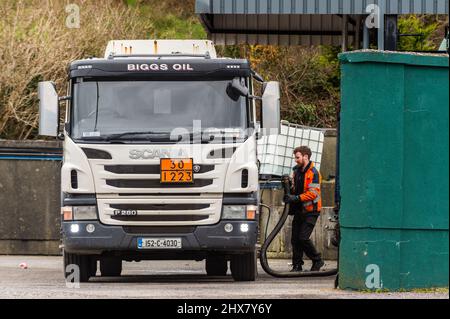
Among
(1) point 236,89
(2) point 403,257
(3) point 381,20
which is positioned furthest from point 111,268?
(2) point 403,257

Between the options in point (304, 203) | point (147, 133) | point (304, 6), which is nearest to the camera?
point (147, 133)

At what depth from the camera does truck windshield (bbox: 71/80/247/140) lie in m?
15.4

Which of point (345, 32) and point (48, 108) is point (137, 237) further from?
point (345, 32)

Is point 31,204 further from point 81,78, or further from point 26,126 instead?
point 81,78

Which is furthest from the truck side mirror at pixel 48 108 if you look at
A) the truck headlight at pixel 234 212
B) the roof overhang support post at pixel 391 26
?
the roof overhang support post at pixel 391 26

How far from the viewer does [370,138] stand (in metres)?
12.9

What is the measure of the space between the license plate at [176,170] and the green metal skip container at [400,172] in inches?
115

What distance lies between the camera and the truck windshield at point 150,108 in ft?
50.5

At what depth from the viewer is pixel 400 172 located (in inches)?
504

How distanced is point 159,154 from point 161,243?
1.11m

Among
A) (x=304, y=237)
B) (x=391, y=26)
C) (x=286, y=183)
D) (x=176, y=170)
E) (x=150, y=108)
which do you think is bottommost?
(x=304, y=237)

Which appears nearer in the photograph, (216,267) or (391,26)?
(216,267)

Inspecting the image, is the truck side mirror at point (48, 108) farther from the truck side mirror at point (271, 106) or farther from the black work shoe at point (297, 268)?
the black work shoe at point (297, 268)
